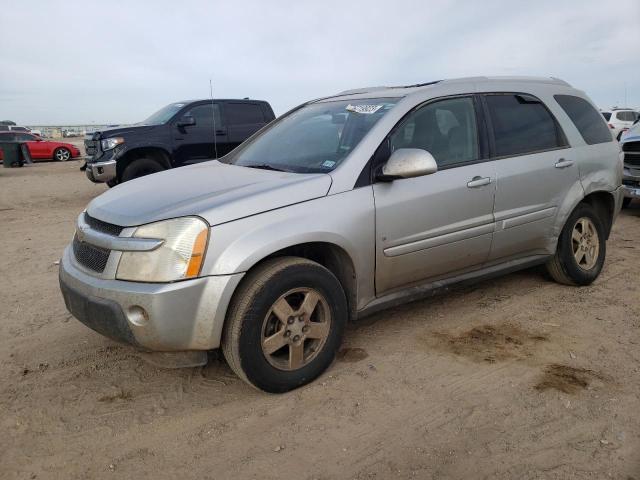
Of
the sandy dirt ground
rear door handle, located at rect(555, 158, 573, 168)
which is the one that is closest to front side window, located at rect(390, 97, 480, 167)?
rear door handle, located at rect(555, 158, 573, 168)

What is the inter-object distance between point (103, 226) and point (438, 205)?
6.86 feet

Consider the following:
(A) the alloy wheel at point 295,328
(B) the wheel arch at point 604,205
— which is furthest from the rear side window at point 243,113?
(A) the alloy wheel at point 295,328

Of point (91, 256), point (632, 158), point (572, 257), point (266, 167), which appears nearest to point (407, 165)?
point (266, 167)

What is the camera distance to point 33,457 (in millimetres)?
2545

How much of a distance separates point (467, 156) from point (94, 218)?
2.53 m

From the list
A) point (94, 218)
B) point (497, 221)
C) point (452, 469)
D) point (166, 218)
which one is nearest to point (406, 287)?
point (497, 221)

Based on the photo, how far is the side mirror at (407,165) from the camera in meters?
3.26

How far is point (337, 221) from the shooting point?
314 cm

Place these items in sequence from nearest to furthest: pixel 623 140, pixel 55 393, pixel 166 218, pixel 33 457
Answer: pixel 33 457
pixel 166 218
pixel 55 393
pixel 623 140

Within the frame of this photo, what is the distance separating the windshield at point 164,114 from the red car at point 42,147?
44.7ft

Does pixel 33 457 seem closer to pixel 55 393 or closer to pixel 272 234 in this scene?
pixel 55 393

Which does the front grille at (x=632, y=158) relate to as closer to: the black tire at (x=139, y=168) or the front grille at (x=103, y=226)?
the black tire at (x=139, y=168)

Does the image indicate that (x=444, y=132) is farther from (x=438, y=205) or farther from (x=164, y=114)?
(x=164, y=114)

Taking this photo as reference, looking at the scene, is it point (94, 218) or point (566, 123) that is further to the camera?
point (566, 123)
